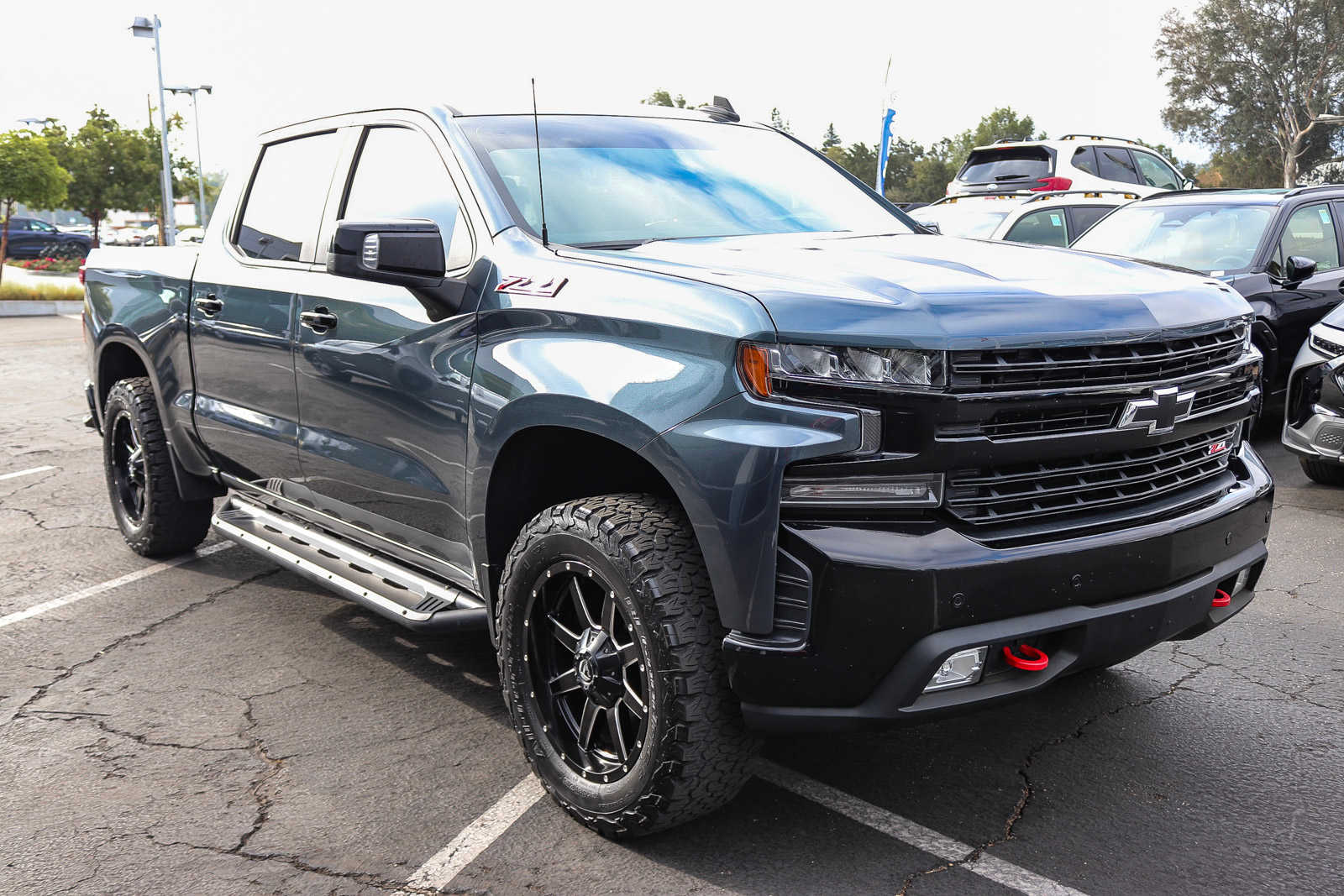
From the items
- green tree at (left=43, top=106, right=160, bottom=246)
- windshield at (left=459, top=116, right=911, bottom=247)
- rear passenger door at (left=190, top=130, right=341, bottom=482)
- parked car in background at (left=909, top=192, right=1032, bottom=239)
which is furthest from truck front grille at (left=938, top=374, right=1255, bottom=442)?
green tree at (left=43, top=106, right=160, bottom=246)

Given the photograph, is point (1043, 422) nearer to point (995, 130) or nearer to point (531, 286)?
point (531, 286)

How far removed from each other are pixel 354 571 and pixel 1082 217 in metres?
8.88

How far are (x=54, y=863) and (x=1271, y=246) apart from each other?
785 centimetres

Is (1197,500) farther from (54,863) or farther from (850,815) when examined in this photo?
(54,863)

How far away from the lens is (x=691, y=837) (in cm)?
318

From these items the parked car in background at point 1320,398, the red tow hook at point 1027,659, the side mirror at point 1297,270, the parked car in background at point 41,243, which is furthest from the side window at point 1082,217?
the parked car in background at point 41,243

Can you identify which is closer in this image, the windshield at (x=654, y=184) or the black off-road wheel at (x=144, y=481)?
the windshield at (x=654, y=184)

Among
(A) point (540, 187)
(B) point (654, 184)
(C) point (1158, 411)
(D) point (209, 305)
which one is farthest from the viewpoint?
(D) point (209, 305)

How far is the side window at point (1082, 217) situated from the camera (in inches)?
439

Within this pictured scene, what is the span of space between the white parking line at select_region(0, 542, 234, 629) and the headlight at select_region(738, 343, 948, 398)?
3.54 m

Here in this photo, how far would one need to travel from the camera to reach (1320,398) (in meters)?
6.52

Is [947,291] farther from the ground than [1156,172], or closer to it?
closer to it

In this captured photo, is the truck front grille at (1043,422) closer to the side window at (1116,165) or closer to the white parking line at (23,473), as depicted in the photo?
the white parking line at (23,473)

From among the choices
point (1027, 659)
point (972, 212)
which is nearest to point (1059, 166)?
point (972, 212)
